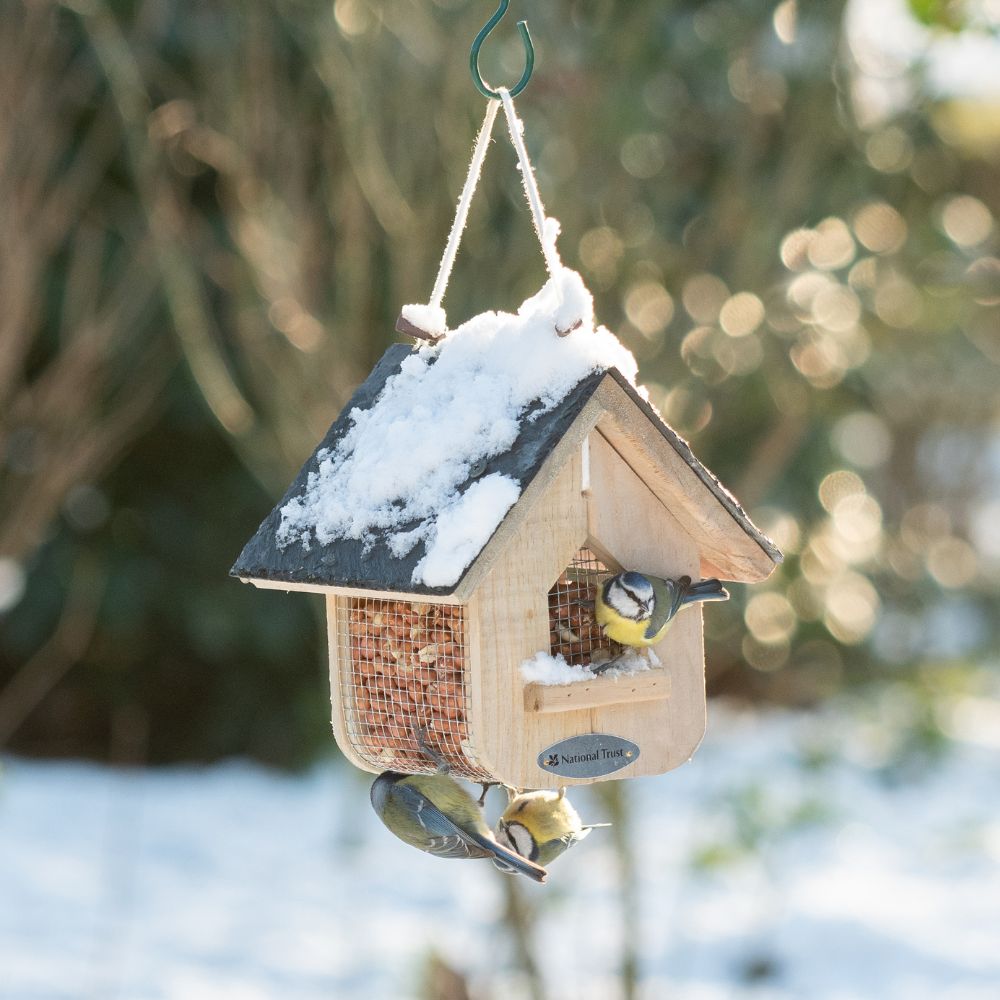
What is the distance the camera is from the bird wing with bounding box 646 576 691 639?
176 cm

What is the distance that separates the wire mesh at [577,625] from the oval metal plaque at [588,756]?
113 millimetres

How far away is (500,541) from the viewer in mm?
1646

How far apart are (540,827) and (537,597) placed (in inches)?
13.4

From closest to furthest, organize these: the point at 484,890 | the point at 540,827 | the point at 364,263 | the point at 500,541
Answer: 1. the point at 500,541
2. the point at 540,827
3. the point at 364,263
4. the point at 484,890

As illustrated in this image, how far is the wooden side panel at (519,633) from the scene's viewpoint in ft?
5.71

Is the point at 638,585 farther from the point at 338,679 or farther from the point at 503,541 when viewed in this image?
the point at 338,679

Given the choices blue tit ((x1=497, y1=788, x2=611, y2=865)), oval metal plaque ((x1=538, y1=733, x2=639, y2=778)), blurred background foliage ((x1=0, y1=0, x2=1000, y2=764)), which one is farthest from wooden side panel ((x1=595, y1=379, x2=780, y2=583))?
blurred background foliage ((x1=0, y1=0, x2=1000, y2=764))

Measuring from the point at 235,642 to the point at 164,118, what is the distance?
292 centimetres

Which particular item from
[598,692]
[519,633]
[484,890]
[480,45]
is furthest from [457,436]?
[484,890]

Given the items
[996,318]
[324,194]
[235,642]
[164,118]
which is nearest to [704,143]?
[324,194]

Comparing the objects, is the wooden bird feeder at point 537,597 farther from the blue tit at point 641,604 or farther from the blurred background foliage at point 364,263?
the blurred background foliage at point 364,263

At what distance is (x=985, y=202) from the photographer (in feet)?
22.7

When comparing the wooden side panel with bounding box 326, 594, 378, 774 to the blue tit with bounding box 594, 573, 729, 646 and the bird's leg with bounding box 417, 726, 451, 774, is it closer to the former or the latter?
the bird's leg with bounding box 417, 726, 451, 774

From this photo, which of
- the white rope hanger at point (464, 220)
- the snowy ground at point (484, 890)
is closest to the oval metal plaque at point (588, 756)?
the white rope hanger at point (464, 220)
